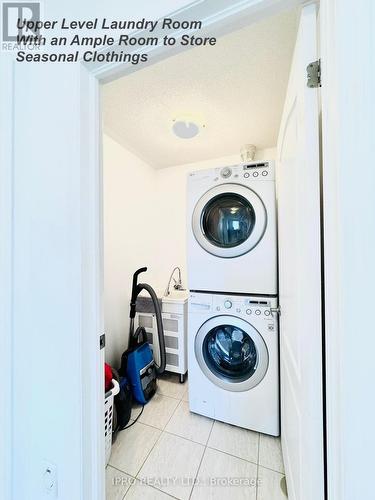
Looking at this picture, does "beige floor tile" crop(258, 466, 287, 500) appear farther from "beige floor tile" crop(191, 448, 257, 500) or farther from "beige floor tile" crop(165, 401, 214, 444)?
"beige floor tile" crop(165, 401, 214, 444)

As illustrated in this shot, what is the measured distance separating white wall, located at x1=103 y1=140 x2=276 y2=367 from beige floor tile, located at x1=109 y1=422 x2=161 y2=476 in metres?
0.58

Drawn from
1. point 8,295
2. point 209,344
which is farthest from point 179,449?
point 8,295

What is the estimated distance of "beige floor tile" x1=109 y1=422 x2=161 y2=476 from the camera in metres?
1.22

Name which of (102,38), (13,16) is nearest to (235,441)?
(102,38)

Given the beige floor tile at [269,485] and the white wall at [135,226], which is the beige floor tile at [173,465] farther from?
the white wall at [135,226]

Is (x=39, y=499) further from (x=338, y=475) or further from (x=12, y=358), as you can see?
(x=338, y=475)

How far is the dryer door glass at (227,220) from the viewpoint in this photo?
1.45 metres

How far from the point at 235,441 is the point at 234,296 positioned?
3.13 feet

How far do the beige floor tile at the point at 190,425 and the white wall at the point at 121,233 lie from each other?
2.32 ft

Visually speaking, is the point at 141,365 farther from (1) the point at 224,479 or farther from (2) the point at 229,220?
(2) the point at 229,220

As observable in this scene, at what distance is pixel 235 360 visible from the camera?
1.51 metres

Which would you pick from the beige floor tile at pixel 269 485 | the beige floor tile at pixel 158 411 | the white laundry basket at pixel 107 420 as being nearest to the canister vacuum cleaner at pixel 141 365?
the beige floor tile at pixel 158 411

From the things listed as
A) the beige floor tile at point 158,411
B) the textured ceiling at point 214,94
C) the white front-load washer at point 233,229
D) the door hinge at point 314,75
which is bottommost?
the beige floor tile at point 158,411

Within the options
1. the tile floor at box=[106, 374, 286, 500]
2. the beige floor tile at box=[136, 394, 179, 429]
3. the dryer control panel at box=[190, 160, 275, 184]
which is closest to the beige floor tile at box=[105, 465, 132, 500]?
the tile floor at box=[106, 374, 286, 500]
